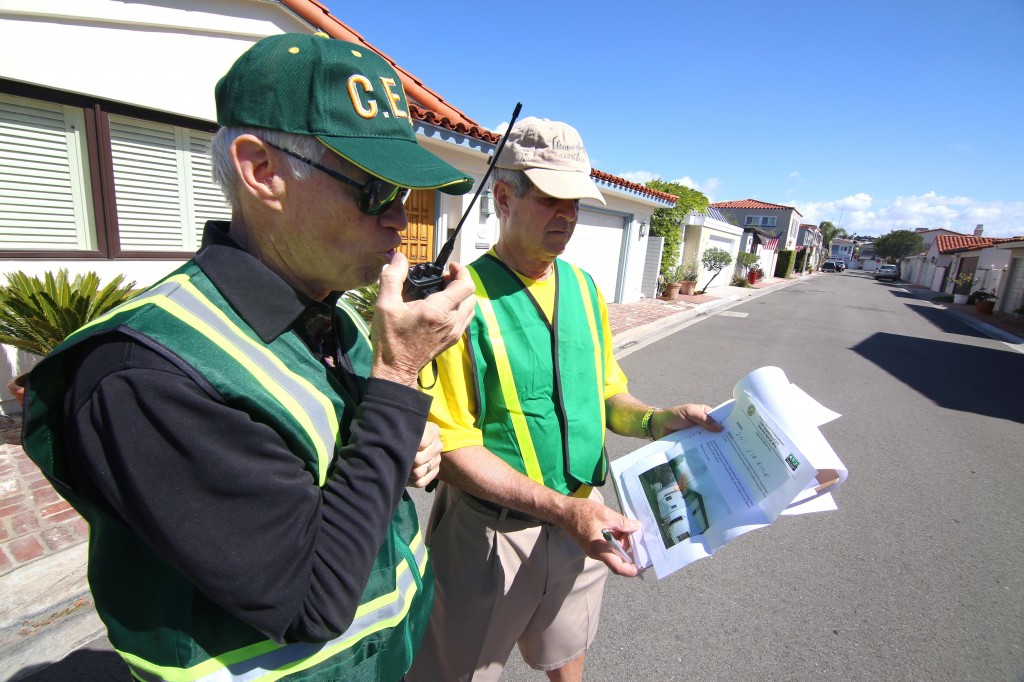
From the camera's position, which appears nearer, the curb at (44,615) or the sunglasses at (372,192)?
the sunglasses at (372,192)

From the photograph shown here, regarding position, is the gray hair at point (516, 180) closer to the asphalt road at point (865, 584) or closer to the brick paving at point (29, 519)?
the asphalt road at point (865, 584)

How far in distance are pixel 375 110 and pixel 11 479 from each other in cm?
401

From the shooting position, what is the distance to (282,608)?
30.2 inches

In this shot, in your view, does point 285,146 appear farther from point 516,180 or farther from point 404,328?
point 516,180

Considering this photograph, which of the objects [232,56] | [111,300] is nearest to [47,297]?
[111,300]

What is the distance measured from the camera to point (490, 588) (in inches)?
60.2

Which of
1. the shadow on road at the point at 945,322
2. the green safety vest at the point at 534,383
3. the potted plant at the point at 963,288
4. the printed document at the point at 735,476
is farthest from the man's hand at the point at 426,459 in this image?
the potted plant at the point at 963,288

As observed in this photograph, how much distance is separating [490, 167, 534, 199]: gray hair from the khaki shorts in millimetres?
1003

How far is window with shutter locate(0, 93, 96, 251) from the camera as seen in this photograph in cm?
370

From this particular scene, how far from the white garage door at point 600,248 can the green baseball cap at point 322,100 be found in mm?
9492

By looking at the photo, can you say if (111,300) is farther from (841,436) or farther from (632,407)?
(841,436)

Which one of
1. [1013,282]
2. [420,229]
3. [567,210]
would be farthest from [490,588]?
[1013,282]

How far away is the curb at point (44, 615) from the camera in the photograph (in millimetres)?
2109

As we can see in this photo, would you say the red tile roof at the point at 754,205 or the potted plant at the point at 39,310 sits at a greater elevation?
the red tile roof at the point at 754,205
